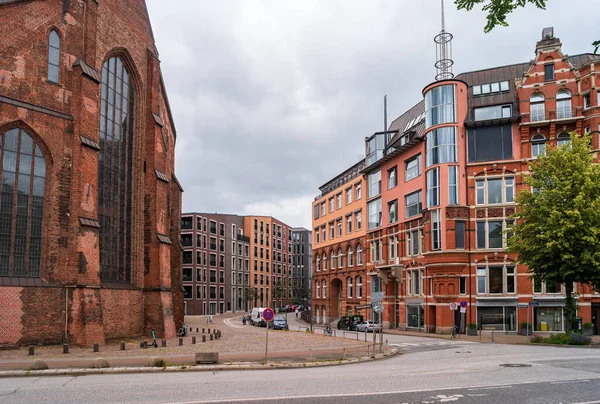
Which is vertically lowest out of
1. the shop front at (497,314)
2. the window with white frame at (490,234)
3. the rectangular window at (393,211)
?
the shop front at (497,314)

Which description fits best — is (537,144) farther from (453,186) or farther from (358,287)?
(358,287)

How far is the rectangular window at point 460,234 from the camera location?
40.3 meters

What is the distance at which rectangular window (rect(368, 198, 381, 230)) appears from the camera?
175 feet

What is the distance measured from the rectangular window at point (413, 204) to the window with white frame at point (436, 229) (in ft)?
11.8

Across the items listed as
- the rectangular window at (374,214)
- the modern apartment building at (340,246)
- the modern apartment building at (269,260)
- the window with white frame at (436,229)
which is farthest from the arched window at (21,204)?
the modern apartment building at (269,260)

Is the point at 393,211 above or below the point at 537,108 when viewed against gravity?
below

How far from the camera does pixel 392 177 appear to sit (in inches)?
2019

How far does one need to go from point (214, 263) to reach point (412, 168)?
203ft

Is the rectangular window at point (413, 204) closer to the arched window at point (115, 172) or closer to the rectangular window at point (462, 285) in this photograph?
the rectangular window at point (462, 285)

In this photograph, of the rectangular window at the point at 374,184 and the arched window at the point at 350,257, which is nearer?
the rectangular window at the point at 374,184

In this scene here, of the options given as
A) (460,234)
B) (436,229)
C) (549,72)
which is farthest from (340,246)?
(549,72)

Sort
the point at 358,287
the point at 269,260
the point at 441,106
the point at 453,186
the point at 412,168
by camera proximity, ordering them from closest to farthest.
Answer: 1. the point at 453,186
2. the point at 441,106
3. the point at 412,168
4. the point at 358,287
5. the point at 269,260

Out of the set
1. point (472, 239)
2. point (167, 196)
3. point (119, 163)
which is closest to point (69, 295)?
point (119, 163)

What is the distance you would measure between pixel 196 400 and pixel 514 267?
3329 cm
